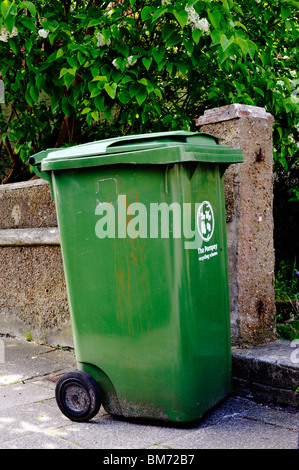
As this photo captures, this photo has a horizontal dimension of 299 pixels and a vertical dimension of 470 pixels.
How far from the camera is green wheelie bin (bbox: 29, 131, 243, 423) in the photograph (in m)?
2.76

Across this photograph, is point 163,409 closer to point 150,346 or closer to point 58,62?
point 150,346

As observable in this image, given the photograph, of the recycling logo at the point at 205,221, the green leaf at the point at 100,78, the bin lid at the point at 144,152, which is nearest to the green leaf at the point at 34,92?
the green leaf at the point at 100,78

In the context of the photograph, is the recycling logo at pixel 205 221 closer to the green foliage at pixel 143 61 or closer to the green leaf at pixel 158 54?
the green foliage at pixel 143 61

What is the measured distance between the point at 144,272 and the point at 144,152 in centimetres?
64

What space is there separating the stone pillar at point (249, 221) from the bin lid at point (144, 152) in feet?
1.61

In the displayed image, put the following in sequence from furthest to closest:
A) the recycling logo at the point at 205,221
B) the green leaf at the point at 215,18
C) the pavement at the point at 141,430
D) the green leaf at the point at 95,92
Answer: the green leaf at the point at 95,92, the green leaf at the point at 215,18, the recycling logo at the point at 205,221, the pavement at the point at 141,430

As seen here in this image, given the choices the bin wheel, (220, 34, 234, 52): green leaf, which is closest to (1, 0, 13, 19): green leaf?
(220, 34, 234, 52): green leaf

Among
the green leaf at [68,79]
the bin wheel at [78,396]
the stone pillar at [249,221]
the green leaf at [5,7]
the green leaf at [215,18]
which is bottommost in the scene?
the bin wheel at [78,396]

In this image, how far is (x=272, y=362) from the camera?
10.6 ft

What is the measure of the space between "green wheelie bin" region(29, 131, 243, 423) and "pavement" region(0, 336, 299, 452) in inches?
3.4

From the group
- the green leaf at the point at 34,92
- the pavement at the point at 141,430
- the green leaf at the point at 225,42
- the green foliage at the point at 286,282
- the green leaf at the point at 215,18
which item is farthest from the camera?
the green foliage at the point at 286,282

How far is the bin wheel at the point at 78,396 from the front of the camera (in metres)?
2.97

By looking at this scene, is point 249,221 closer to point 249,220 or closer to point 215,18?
point 249,220

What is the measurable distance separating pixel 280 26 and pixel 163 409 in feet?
11.9
